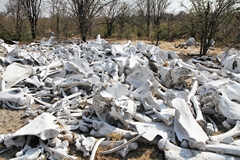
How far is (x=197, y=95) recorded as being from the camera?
11.9 feet

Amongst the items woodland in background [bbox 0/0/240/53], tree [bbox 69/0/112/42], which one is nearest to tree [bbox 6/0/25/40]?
woodland in background [bbox 0/0/240/53]

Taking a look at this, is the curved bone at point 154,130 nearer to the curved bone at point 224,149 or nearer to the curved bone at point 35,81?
the curved bone at point 224,149

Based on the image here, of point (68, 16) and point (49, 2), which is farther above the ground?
point (49, 2)

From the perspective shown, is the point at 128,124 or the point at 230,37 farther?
the point at 230,37

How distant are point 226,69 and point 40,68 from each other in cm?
426

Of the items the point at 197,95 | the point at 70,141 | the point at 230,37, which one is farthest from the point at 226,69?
the point at 230,37

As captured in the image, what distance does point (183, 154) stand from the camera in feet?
7.54

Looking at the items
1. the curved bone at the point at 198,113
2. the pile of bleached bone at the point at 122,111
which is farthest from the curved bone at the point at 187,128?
the curved bone at the point at 198,113

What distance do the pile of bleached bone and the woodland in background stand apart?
13.2 ft

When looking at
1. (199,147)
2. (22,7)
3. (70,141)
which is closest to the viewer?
(199,147)

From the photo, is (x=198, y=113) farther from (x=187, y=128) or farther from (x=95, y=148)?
(x=95, y=148)

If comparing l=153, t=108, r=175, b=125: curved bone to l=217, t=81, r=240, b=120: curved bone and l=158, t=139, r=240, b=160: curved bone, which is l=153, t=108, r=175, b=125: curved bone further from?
l=217, t=81, r=240, b=120: curved bone

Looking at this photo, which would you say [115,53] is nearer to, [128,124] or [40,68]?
[40,68]

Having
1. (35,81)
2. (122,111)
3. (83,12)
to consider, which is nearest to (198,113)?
(122,111)
